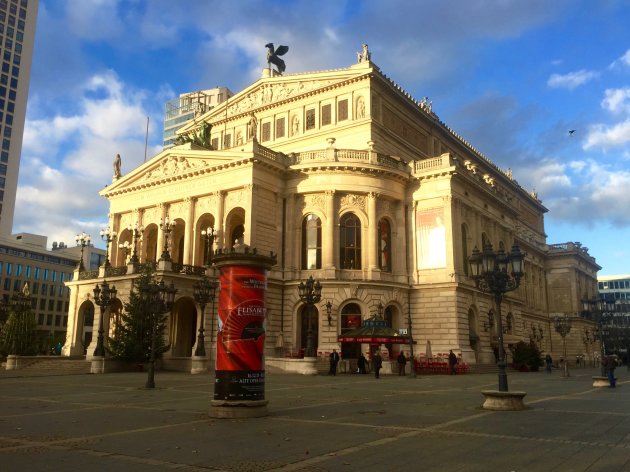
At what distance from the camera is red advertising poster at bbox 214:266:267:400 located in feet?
47.6

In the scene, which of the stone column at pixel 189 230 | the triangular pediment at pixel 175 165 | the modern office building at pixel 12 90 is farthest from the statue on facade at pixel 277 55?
the modern office building at pixel 12 90

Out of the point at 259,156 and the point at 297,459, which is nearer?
the point at 297,459

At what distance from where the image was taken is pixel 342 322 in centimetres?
4297

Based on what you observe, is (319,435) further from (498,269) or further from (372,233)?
(372,233)

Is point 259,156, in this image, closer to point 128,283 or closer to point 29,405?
point 128,283

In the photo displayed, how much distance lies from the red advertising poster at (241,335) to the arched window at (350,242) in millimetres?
29410

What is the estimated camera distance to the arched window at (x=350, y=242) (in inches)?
1773

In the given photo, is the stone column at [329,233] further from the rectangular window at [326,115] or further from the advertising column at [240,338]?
the advertising column at [240,338]

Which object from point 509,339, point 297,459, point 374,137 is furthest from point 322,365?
point 297,459

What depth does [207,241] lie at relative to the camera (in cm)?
Result: 4728

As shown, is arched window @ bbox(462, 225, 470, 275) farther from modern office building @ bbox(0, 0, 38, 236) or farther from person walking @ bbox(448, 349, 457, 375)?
modern office building @ bbox(0, 0, 38, 236)

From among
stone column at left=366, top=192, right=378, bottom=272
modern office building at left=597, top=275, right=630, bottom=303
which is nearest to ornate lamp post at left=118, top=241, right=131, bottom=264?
stone column at left=366, top=192, right=378, bottom=272

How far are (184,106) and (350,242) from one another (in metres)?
90.7

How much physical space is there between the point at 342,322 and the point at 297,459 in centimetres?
3404
